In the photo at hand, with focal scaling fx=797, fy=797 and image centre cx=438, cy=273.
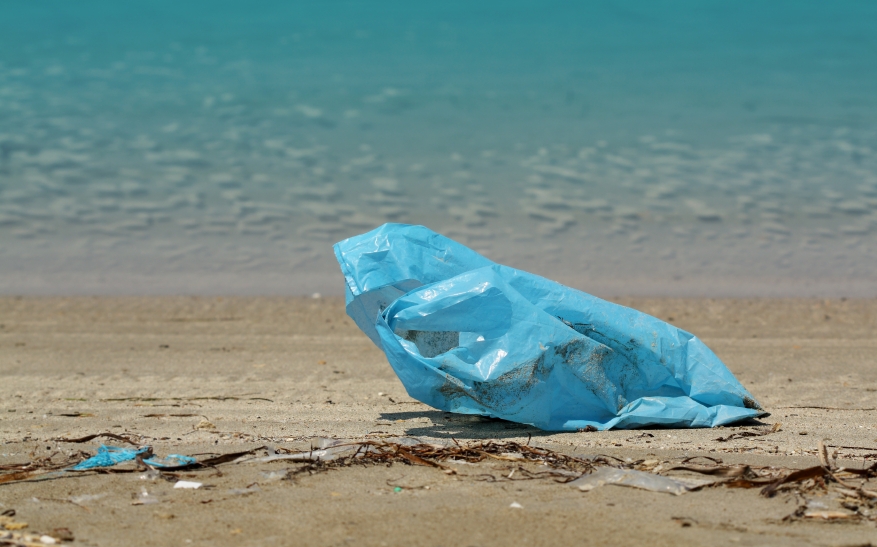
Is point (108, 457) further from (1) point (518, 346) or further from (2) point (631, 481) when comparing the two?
(2) point (631, 481)

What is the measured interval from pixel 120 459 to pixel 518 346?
134 centimetres

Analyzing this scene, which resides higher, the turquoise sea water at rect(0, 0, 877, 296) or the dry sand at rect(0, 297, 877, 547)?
the turquoise sea water at rect(0, 0, 877, 296)

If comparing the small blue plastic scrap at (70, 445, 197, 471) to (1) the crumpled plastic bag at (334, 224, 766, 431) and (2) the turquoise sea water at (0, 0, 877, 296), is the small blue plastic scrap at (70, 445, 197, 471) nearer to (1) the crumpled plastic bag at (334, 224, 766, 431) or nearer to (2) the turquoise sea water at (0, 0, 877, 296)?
(1) the crumpled plastic bag at (334, 224, 766, 431)

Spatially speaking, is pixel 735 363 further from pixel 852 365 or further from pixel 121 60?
pixel 121 60

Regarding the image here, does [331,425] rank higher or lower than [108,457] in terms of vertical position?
lower

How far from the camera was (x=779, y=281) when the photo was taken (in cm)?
662

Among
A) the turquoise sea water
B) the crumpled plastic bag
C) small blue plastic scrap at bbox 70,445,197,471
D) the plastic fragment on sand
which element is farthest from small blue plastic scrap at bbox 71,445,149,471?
the turquoise sea water

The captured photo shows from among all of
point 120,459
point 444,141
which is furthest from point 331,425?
point 444,141

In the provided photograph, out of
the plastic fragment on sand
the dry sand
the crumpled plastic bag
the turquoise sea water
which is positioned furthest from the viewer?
the turquoise sea water

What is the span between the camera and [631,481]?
2281 mm

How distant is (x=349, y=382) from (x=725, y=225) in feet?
17.6

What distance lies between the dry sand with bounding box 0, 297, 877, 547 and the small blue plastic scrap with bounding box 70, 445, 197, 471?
0.08 m

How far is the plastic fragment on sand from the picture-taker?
2.23 metres

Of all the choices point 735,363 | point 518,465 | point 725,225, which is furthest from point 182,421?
point 725,225
